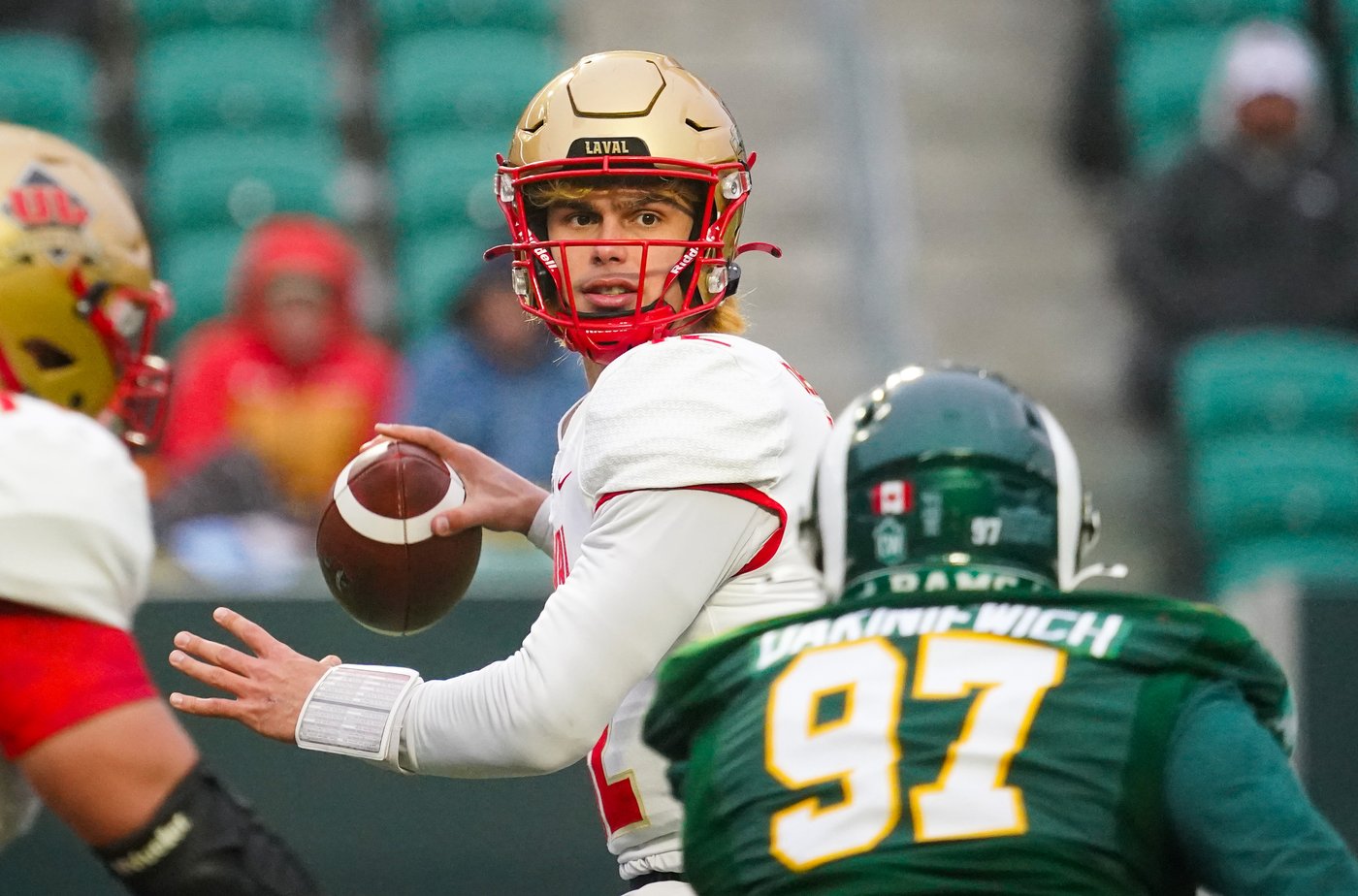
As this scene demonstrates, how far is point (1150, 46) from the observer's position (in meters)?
7.70

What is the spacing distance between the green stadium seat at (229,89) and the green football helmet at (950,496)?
5515 mm

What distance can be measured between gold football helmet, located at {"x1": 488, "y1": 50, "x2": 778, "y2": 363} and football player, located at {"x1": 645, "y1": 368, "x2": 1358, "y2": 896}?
64cm

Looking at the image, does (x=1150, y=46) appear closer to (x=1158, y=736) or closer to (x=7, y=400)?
(x=7, y=400)

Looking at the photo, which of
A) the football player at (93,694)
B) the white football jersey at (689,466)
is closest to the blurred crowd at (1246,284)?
the white football jersey at (689,466)

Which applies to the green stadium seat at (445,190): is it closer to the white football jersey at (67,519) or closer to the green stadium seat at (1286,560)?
the green stadium seat at (1286,560)

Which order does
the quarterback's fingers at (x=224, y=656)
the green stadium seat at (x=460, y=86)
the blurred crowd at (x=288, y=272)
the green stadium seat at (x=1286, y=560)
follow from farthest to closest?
1. the green stadium seat at (x=460, y=86)
2. the green stadium seat at (x=1286, y=560)
3. the blurred crowd at (x=288, y=272)
4. the quarterback's fingers at (x=224, y=656)

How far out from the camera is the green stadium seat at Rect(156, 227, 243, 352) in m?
6.97

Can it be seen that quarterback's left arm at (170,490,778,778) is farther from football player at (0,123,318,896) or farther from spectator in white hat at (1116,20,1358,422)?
spectator in white hat at (1116,20,1358,422)

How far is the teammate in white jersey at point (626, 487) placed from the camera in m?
2.51

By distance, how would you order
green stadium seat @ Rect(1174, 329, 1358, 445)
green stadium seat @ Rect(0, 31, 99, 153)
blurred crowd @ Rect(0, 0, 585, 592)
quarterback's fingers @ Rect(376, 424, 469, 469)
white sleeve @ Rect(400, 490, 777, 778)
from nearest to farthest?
white sleeve @ Rect(400, 490, 777, 778) → quarterback's fingers @ Rect(376, 424, 469, 469) → blurred crowd @ Rect(0, 0, 585, 592) → green stadium seat @ Rect(1174, 329, 1358, 445) → green stadium seat @ Rect(0, 31, 99, 153)

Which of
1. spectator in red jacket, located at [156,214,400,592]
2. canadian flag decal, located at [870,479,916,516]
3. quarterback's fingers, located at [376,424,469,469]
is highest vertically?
canadian flag decal, located at [870,479,916,516]

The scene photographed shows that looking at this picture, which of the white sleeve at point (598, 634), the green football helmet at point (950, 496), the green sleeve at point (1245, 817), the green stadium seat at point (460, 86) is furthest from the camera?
the green stadium seat at point (460, 86)

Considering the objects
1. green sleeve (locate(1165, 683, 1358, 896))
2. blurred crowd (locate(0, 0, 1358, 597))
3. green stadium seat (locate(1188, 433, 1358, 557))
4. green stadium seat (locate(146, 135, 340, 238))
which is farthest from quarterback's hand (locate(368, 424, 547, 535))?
green stadium seat (locate(146, 135, 340, 238))

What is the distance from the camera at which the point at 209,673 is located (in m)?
2.56
